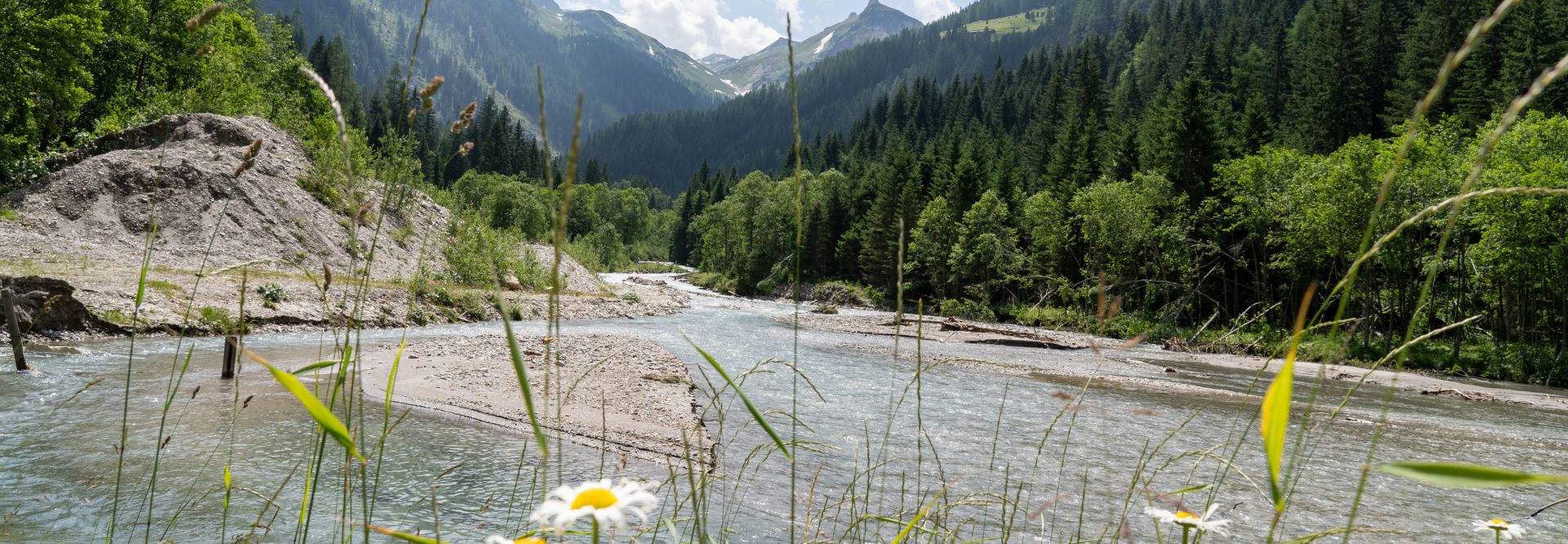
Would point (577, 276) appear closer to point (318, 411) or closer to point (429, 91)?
point (429, 91)

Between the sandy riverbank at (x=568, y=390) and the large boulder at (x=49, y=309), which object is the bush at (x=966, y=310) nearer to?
the sandy riverbank at (x=568, y=390)

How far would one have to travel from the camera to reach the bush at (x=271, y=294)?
20.0m

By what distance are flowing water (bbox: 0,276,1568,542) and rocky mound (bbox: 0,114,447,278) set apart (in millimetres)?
10661

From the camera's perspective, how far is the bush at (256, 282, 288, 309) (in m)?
20.0

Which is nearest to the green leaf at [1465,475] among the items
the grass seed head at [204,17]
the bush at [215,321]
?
the grass seed head at [204,17]

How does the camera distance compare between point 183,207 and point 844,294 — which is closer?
point 183,207

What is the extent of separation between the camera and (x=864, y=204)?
67.6 meters

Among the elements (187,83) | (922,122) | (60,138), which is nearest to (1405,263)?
(60,138)

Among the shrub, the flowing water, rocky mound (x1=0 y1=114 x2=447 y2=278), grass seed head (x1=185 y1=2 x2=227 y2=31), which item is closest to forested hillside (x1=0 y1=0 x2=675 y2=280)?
grass seed head (x1=185 y1=2 x2=227 y2=31)

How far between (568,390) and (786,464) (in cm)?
267

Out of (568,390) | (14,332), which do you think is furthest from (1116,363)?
(14,332)

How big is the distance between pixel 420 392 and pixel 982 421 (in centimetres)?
864

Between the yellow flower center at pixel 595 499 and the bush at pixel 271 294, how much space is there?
2226cm

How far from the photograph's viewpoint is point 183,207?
84.7 feet
